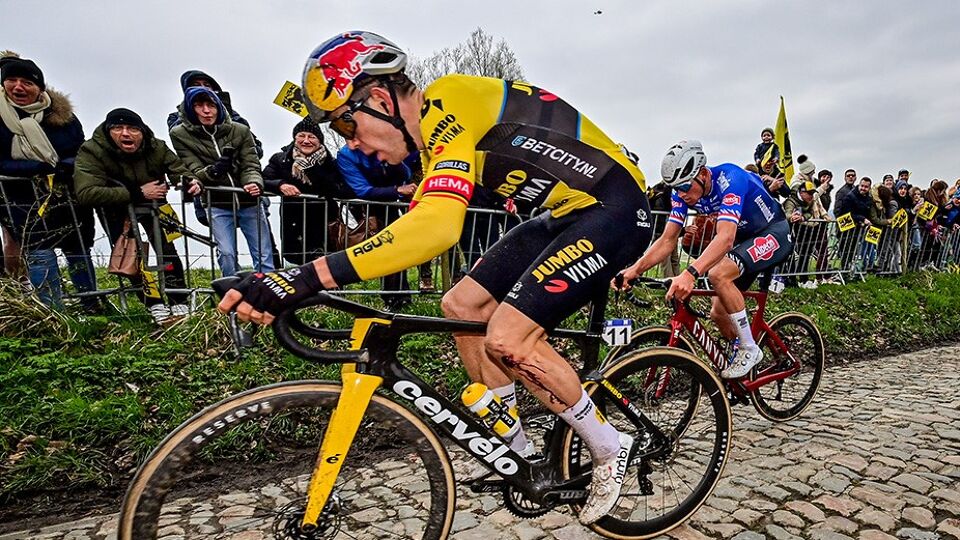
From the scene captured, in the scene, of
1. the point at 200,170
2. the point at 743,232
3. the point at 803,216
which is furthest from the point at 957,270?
the point at 200,170

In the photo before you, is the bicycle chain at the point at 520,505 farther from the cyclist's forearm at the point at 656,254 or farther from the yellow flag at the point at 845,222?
the yellow flag at the point at 845,222

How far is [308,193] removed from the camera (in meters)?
5.98

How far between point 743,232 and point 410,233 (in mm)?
3742

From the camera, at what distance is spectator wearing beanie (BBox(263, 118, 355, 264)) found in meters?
5.93

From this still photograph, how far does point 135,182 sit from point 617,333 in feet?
15.4

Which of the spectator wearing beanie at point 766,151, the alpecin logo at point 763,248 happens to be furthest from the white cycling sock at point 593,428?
the spectator wearing beanie at point 766,151

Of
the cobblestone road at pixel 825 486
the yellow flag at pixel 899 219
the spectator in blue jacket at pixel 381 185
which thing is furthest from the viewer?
the yellow flag at pixel 899 219

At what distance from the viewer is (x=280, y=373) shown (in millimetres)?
4680

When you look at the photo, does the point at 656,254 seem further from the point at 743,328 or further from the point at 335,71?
the point at 335,71

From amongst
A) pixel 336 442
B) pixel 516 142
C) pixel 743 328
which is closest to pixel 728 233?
pixel 743 328

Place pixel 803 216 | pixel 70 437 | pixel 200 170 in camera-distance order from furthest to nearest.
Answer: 1. pixel 803 216
2. pixel 200 170
3. pixel 70 437

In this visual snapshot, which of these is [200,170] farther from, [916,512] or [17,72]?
[916,512]

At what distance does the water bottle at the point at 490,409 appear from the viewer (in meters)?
2.43

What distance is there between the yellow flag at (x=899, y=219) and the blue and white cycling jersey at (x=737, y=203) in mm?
9228
